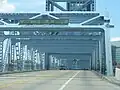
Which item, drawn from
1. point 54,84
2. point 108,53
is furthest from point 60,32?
point 54,84

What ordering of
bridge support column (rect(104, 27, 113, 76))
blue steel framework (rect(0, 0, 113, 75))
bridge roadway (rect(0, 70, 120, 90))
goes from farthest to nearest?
1. blue steel framework (rect(0, 0, 113, 75))
2. bridge support column (rect(104, 27, 113, 76))
3. bridge roadway (rect(0, 70, 120, 90))

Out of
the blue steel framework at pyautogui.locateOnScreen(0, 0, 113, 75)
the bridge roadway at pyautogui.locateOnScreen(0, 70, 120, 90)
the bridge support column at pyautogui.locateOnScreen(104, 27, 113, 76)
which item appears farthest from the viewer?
the blue steel framework at pyautogui.locateOnScreen(0, 0, 113, 75)

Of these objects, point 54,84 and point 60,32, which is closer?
point 54,84

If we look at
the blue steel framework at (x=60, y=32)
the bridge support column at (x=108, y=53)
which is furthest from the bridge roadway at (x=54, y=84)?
the blue steel framework at (x=60, y=32)

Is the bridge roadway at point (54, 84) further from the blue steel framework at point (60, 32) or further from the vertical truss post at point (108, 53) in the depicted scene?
the blue steel framework at point (60, 32)

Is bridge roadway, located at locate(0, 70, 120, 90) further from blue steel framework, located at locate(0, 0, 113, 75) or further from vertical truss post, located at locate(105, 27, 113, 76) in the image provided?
blue steel framework, located at locate(0, 0, 113, 75)

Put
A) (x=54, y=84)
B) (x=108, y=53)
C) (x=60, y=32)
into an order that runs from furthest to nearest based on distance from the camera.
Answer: (x=60, y=32) → (x=108, y=53) → (x=54, y=84)

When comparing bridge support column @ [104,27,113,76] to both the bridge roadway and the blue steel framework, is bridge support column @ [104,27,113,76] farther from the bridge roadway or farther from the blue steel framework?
the bridge roadway

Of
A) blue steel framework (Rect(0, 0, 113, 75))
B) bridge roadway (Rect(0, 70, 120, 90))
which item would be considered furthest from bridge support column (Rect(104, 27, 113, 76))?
bridge roadway (Rect(0, 70, 120, 90))

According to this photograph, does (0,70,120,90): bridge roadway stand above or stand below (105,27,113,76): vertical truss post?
below

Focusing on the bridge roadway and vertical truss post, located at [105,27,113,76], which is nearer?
the bridge roadway

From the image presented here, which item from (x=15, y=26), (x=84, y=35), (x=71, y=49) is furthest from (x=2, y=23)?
(x=71, y=49)

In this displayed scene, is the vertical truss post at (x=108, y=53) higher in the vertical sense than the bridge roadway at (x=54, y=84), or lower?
higher

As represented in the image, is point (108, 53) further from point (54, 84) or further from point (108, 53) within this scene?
point (54, 84)
